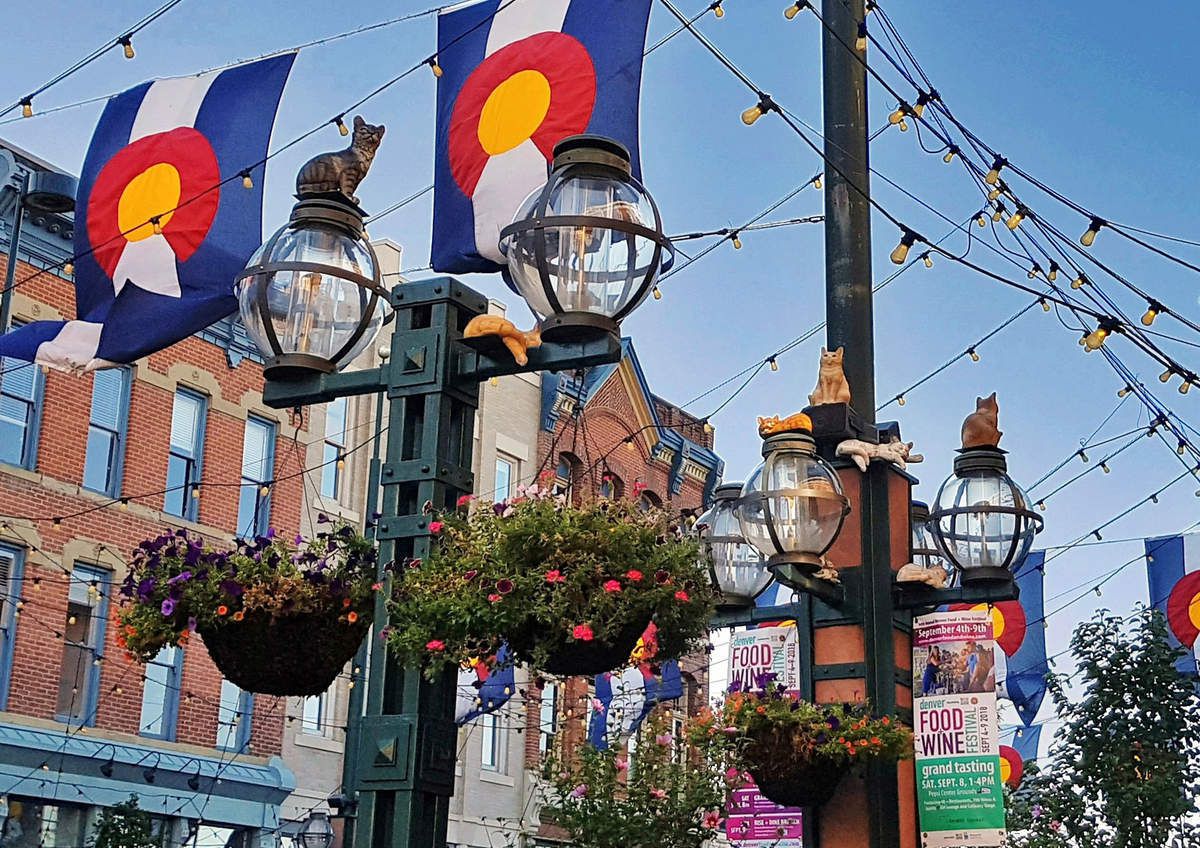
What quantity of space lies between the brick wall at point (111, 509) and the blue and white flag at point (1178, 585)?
42.1 ft

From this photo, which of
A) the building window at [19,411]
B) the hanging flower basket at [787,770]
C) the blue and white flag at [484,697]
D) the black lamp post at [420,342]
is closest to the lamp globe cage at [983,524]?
the hanging flower basket at [787,770]

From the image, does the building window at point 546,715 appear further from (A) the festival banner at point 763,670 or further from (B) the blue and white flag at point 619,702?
(A) the festival banner at point 763,670

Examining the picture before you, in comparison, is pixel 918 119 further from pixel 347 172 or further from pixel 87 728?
pixel 87 728

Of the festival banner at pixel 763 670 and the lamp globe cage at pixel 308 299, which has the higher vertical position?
the lamp globe cage at pixel 308 299

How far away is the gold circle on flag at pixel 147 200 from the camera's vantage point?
12.6 meters

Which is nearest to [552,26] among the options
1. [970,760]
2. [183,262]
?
[183,262]

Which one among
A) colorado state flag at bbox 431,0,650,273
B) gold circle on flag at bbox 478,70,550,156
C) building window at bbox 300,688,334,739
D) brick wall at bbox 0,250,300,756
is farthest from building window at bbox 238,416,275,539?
gold circle on flag at bbox 478,70,550,156

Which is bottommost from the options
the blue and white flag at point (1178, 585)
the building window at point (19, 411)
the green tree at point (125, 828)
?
the green tree at point (125, 828)

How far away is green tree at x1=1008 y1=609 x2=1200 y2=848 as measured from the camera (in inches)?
560

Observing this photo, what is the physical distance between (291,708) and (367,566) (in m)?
20.0

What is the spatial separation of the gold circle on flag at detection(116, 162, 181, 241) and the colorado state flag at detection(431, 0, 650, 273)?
2.72 m

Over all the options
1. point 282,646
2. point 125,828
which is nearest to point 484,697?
point 125,828

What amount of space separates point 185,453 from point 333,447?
3382 mm

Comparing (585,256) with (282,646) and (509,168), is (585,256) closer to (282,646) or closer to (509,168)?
(282,646)
